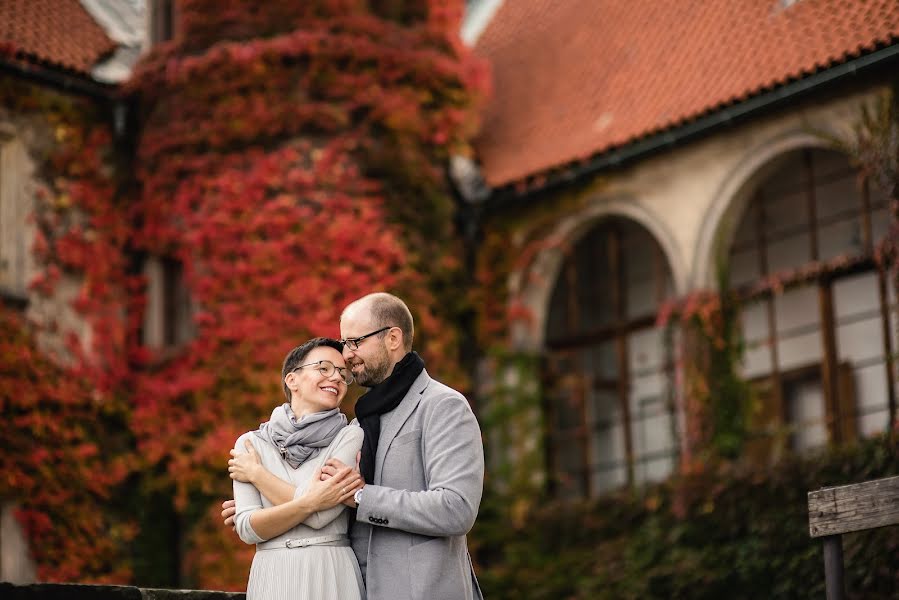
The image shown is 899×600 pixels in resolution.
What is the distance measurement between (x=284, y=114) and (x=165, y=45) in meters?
1.62

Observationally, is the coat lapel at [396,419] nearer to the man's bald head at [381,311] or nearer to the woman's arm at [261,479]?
the man's bald head at [381,311]

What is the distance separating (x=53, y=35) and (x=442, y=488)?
10456 mm

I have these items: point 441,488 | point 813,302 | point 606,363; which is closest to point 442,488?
point 441,488

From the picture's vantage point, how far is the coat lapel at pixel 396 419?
498 cm

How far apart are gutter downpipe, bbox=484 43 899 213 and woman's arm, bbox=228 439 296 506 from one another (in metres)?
8.11

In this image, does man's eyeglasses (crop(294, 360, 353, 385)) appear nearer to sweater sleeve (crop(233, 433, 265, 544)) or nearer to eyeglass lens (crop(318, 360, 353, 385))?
eyeglass lens (crop(318, 360, 353, 385))

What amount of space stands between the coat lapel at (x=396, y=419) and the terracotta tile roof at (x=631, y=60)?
303 inches

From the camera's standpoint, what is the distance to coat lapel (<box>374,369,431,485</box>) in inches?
196

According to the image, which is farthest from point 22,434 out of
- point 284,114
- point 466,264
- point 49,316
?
point 466,264

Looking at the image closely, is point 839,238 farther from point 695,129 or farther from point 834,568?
point 834,568

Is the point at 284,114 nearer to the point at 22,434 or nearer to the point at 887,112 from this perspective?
the point at 22,434

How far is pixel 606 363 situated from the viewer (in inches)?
641

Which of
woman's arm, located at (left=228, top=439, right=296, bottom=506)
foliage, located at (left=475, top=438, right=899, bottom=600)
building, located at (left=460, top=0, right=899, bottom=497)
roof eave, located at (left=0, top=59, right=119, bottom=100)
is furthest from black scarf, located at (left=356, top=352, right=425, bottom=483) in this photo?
roof eave, located at (left=0, top=59, right=119, bottom=100)

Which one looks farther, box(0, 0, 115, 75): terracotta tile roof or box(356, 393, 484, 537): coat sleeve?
box(0, 0, 115, 75): terracotta tile roof
